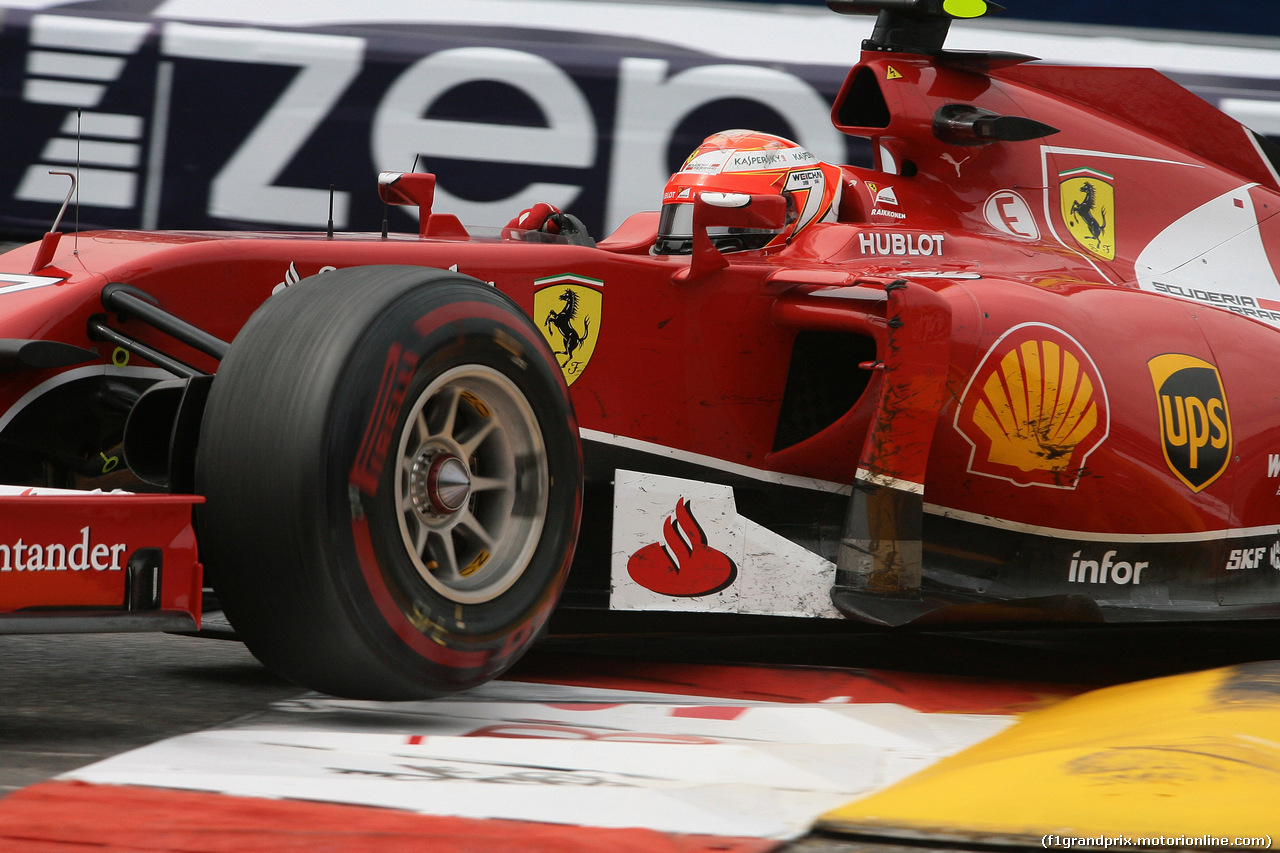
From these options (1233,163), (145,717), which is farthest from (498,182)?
(145,717)

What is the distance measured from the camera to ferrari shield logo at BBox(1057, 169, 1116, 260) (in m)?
4.78

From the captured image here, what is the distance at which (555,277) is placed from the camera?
361 centimetres

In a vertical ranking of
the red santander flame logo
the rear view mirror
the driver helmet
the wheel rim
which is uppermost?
the driver helmet

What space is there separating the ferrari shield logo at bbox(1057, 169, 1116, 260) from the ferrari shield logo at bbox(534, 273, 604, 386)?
6.15 ft

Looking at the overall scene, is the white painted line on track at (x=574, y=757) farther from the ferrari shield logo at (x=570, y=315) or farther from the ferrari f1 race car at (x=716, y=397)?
the ferrari shield logo at (x=570, y=315)

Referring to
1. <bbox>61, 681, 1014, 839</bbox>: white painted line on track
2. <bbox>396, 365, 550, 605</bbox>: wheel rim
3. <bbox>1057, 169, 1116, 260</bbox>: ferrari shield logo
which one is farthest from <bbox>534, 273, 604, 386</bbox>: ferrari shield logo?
<bbox>1057, 169, 1116, 260</bbox>: ferrari shield logo

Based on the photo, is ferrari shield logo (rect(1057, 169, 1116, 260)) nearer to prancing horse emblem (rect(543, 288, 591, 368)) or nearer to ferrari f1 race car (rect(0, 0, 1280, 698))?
ferrari f1 race car (rect(0, 0, 1280, 698))

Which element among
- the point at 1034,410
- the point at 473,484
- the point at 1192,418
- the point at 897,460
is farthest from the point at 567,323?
the point at 1192,418

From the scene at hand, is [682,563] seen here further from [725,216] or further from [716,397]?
[725,216]

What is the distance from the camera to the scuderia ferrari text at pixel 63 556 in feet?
8.22

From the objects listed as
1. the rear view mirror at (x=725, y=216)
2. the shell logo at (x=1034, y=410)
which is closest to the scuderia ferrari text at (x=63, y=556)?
the rear view mirror at (x=725, y=216)

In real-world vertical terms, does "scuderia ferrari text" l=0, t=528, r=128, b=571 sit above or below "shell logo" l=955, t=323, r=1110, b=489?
below

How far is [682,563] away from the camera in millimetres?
3645

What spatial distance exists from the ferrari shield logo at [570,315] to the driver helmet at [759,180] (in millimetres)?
608
